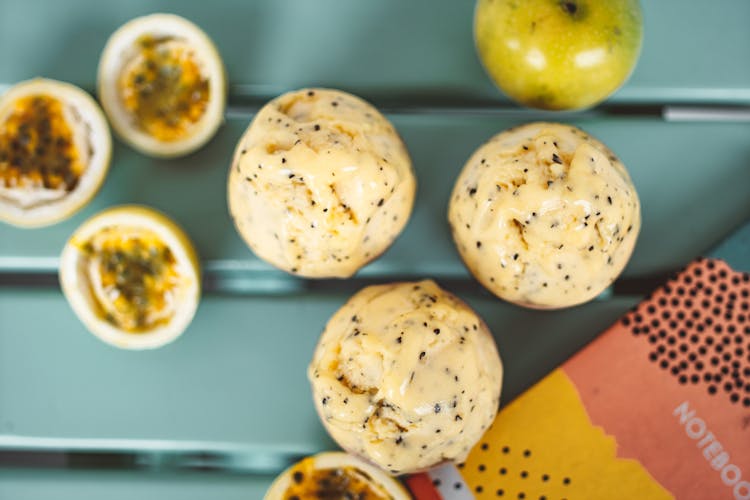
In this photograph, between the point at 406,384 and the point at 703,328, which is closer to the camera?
the point at 406,384

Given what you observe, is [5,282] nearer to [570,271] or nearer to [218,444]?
[218,444]

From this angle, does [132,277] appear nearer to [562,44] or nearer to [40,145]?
[40,145]

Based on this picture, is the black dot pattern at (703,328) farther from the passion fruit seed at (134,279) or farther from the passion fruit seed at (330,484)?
the passion fruit seed at (134,279)

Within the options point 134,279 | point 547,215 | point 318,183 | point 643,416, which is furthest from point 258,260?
point 643,416

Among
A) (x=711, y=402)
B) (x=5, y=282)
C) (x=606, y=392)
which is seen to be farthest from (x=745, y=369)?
(x=5, y=282)

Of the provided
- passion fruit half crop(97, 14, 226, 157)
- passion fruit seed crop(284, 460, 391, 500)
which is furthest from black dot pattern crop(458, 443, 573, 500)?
passion fruit half crop(97, 14, 226, 157)

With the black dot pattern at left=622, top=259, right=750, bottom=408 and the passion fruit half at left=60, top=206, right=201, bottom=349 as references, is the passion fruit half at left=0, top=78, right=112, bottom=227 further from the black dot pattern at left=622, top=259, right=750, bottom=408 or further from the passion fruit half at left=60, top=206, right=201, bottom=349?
the black dot pattern at left=622, top=259, right=750, bottom=408

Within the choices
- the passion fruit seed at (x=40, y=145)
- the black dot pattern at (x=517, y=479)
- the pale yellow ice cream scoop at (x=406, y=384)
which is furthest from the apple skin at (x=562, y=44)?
the passion fruit seed at (x=40, y=145)
